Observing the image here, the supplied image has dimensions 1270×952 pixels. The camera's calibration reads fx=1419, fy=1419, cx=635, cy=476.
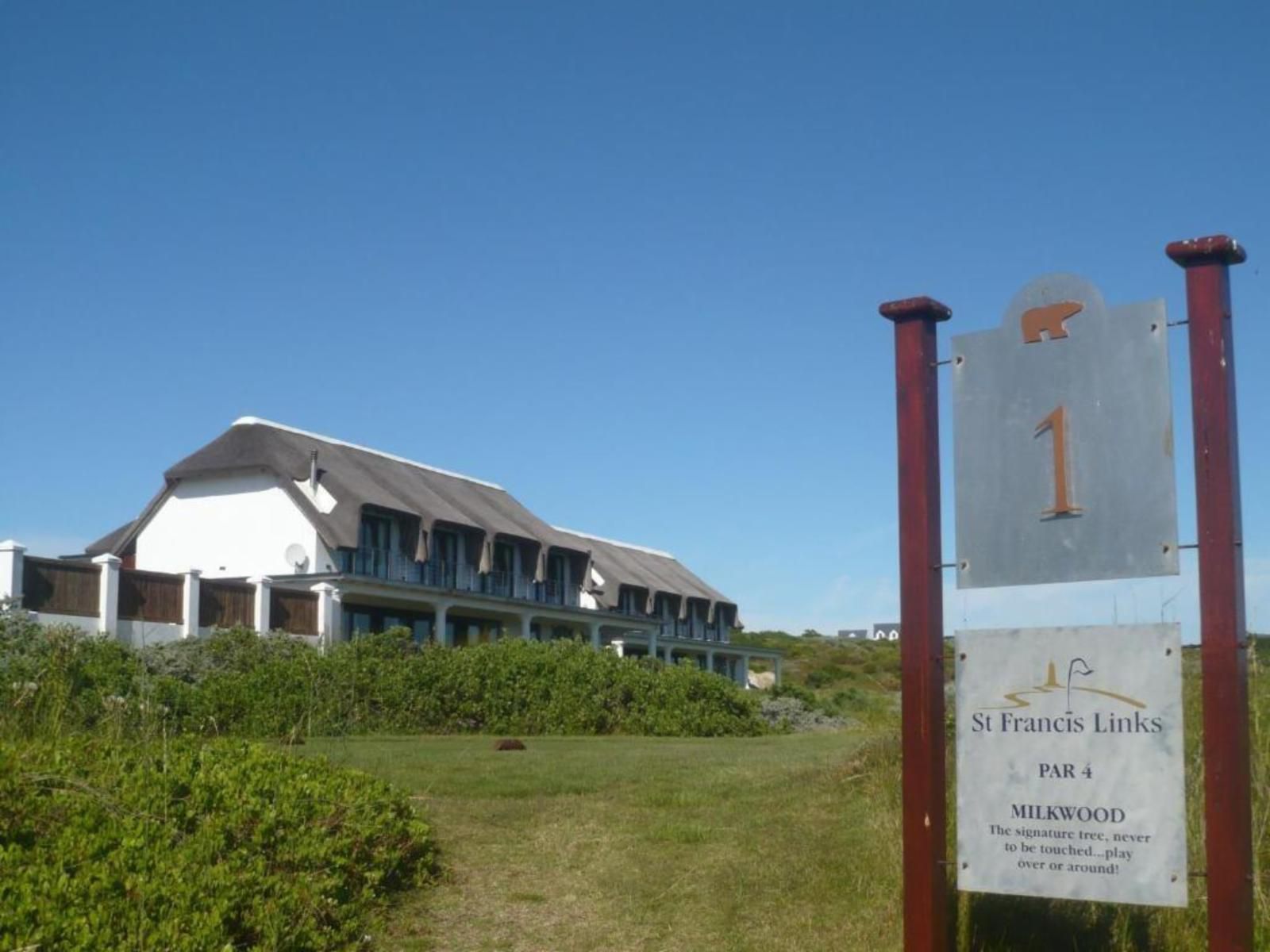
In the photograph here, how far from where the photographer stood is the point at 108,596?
25938 mm

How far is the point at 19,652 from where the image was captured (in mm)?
17719

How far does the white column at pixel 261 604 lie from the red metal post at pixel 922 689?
957 inches

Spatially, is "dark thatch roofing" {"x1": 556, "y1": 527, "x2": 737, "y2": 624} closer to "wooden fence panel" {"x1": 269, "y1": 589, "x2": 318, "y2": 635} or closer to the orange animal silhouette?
"wooden fence panel" {"x1": 269, "y1": 589, "x2": 318, "y2": 635}

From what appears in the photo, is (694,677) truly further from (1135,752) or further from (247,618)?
(1135,752)

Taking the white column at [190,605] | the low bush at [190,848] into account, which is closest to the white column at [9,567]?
the white column at [190,605]

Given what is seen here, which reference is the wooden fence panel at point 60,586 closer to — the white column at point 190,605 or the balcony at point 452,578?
the white column at point 190,605

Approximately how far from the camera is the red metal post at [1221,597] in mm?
5238

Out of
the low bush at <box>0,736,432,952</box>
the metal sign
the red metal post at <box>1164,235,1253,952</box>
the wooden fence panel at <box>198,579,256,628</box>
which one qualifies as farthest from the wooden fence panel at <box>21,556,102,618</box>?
the red metal post at <box>1164,235,1253,952</box>

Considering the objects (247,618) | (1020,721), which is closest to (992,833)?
(1020,721)

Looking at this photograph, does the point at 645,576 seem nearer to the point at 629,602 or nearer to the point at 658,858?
the point at 629,602

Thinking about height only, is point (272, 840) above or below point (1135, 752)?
below

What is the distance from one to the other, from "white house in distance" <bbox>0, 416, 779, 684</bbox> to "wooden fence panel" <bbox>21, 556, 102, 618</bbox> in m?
2.98

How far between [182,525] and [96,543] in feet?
14.3

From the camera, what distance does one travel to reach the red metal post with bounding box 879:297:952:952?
596 centimetres
